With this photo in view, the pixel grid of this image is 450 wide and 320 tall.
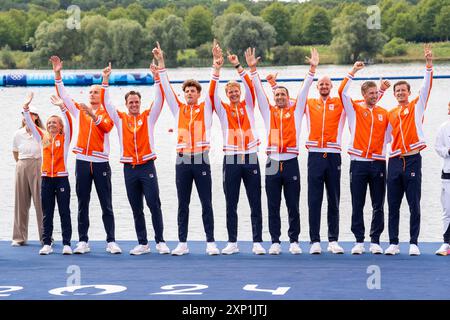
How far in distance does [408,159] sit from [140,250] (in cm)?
289

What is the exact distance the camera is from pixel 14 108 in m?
42.6

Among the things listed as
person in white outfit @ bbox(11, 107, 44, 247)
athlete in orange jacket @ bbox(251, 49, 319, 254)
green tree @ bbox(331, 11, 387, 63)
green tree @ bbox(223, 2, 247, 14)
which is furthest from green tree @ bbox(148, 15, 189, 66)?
athlete in orange jacket @ bbox(251, 49, 319, 254)

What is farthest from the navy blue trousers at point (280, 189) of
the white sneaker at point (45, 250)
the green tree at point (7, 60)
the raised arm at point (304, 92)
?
the green tree at point (7, 60)

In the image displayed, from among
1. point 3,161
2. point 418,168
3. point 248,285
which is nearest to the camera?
point 248,285

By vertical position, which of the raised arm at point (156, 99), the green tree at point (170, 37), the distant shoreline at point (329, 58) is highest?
the green tree at point (170, 37)

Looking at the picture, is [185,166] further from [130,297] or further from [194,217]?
[194,217]

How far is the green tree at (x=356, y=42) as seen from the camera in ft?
153

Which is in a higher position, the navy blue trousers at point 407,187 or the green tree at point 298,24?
the green tree at point 298,24

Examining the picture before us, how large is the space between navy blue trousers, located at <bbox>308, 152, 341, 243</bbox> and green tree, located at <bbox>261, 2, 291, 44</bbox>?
44728mm

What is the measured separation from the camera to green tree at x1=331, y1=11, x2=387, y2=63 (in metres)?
46.6

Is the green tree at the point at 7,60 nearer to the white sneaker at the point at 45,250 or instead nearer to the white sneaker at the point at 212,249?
the white sneaker at the point at 45,250

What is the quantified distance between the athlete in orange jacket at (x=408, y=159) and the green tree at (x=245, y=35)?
37.7 m
